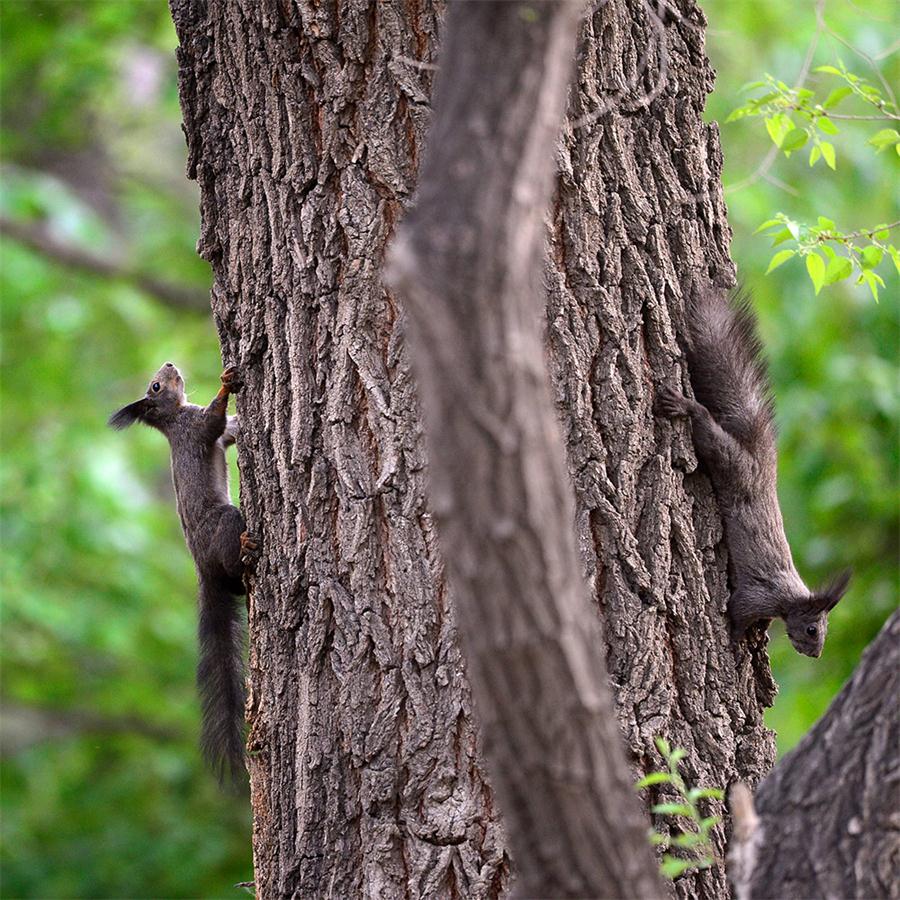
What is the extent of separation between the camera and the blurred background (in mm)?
6438

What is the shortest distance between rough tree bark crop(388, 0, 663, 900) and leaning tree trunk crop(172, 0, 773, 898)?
93cm

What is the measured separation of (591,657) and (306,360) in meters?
1.30

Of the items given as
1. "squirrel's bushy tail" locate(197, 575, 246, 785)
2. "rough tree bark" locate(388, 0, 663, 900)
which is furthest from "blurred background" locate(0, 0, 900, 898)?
"rough tree bark" locate(388, 0, 663, 900)

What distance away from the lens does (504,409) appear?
1.44 metres

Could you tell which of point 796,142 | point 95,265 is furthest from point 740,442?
point 95,265

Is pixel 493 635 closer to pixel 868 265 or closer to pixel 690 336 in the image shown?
pixel 690 336

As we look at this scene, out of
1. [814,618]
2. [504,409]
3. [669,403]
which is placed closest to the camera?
[504,409]

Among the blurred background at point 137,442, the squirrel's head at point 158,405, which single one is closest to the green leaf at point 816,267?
the squirrel's head at point 158,405

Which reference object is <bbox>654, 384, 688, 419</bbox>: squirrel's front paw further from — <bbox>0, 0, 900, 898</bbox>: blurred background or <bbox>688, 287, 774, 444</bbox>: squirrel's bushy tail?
<bbox>0, 0, 900, 898</bbox>: blurred background

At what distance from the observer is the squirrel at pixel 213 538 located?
3.54m

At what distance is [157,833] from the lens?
829cm

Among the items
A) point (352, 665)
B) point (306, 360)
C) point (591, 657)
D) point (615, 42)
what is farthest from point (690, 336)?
point (591, 657)

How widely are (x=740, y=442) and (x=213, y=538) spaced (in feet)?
5.64

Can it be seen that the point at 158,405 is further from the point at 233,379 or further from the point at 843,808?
the point at 843,808
